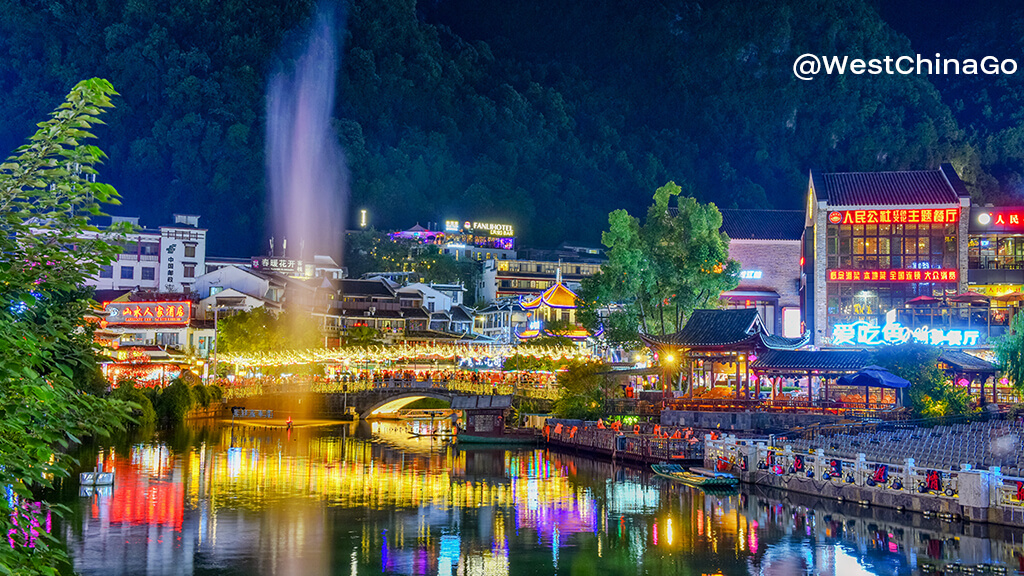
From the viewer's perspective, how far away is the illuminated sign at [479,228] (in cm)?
15130

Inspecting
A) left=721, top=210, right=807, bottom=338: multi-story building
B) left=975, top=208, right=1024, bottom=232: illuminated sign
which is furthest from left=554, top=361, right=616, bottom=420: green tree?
left=975, top=208, right=1024, bottom=232: illuminated sign

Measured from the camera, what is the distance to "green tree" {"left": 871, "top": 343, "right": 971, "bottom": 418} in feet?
173

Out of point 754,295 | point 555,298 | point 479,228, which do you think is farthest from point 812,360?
point 479,228

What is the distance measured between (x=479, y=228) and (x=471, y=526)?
118212 mm

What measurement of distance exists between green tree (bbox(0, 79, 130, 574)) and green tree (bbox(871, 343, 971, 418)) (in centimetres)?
4947

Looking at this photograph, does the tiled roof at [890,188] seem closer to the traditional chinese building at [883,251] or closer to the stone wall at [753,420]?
the traditional chinese building at [883,251]

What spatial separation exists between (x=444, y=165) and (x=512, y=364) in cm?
9165

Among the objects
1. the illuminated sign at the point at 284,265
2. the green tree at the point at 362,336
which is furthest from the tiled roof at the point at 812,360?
the illuminated sign at the point at 284,265

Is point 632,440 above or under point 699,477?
above

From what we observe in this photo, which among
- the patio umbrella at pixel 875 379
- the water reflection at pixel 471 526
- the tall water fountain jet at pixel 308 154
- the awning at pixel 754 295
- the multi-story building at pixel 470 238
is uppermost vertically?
the tall water fountain jet at pixel 308 154

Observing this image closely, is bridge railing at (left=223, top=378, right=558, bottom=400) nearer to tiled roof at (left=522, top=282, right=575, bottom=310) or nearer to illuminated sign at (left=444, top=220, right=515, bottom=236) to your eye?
tiled roof at (left=522, top=282, right=575, bottom=310)

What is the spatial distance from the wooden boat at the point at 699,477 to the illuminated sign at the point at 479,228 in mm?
107927

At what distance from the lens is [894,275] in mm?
75438

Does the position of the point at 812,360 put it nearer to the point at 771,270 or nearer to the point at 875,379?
the point at 875,379
